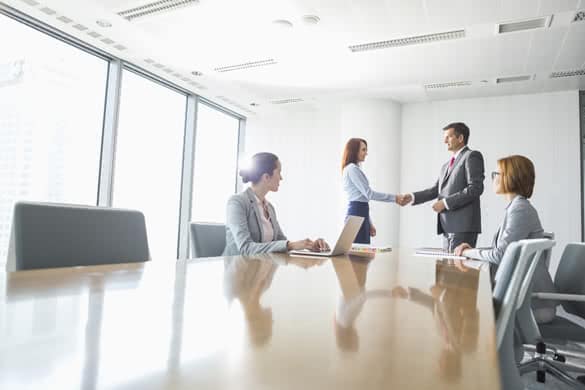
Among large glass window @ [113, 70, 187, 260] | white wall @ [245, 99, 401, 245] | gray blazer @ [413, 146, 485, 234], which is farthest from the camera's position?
white wall @ [245, 99, 401, 245]

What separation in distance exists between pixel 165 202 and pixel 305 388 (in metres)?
5.61

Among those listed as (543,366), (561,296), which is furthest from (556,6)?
(543,366)

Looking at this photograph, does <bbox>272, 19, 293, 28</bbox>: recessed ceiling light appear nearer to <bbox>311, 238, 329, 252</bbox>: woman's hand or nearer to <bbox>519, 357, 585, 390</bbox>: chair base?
<bbox>311, 238, 329, 252</bbox>: woman's hand

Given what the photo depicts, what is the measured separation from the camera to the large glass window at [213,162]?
20.4 feet

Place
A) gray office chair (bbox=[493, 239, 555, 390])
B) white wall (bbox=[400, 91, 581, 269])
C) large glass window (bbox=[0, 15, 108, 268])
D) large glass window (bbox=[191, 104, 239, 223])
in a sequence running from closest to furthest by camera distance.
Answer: gray office chair (bbox=[493, 239, 555, 390]) < large glass window (bbox=[0, 15, 108, 268]) < white wall (bbox=[400, 91, 581, 269]) < large glass window (bbox=[191, 104, 239, 223])

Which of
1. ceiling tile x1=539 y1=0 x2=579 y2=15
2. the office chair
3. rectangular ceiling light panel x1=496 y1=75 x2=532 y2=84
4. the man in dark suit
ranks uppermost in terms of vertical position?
rectangular ceiling light panel x1=496 y1=75 x2=532 y2=84

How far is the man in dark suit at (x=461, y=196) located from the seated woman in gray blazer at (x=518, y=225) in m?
0.39

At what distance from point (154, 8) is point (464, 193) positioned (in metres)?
2.96

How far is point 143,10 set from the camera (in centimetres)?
360

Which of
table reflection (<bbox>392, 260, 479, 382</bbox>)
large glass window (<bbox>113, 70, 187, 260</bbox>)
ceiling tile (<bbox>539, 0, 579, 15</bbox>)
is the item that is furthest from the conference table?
large glass window (<bbox>113, 70, 187, 260</bbox>)

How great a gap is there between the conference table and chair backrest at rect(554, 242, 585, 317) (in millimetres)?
1724

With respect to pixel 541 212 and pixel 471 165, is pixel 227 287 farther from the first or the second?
pixel 541 212

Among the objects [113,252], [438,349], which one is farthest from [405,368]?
[113,252]

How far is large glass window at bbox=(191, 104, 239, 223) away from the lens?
6203 mm
